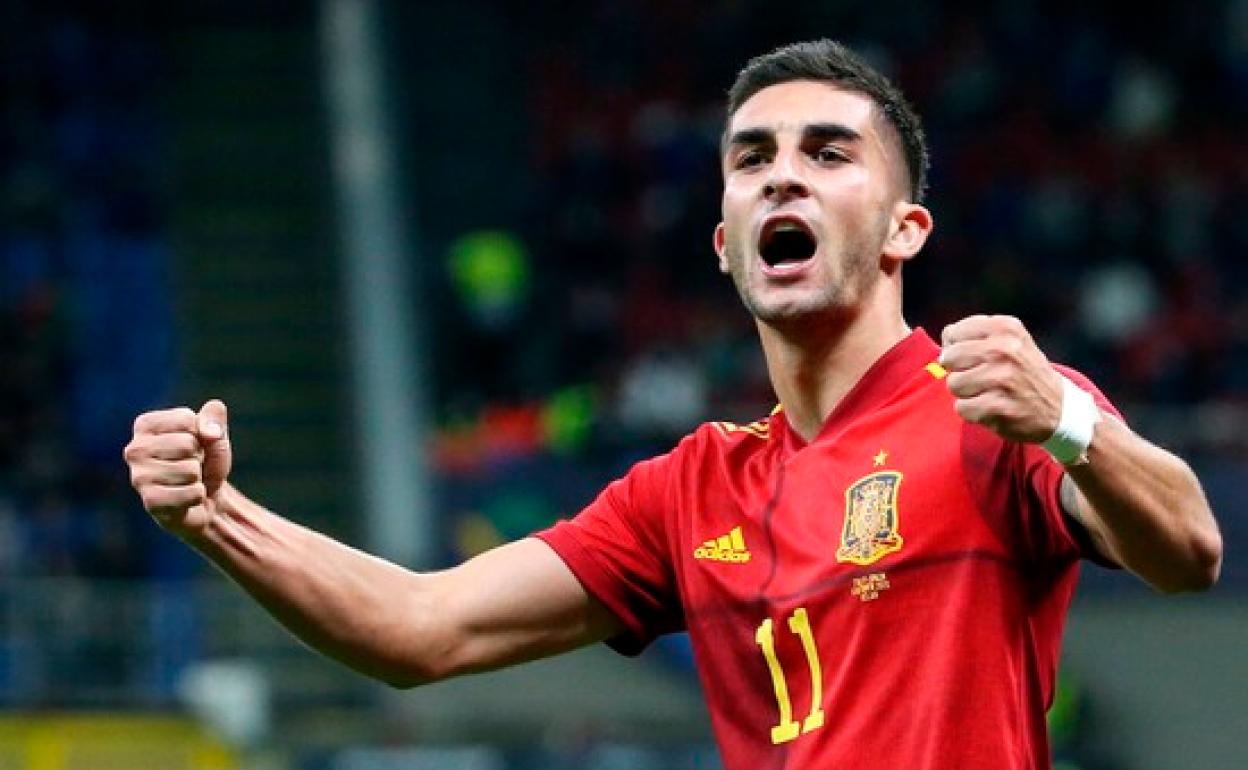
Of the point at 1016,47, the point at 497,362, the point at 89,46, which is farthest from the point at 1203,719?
the point at 89,46

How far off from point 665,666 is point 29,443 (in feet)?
12.4

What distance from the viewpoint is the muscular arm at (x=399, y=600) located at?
4.52 m

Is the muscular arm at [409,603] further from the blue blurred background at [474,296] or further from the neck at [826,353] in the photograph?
the blue blurred background at [474,296]

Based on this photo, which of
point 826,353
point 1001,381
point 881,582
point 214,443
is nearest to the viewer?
point 1001,381

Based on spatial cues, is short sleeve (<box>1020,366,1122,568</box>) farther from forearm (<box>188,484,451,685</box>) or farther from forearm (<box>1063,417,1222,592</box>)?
forearm (<box>188,484,451,685</box>)

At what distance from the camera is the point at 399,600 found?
15.3ft

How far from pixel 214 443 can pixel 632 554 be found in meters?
0.82

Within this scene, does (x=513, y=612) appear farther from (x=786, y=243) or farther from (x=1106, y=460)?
(x=1106, y=460)

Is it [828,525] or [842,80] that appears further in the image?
[842,80]

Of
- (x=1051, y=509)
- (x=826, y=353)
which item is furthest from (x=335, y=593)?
(x=1051, y=509)

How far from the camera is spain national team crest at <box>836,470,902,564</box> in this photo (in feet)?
13.6

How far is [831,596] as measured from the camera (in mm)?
4188

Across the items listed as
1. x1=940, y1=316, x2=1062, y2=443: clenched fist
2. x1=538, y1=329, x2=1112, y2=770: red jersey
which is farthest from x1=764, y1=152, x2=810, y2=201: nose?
x1=940, y1=316, x2=1062, y2=443: clenched fist

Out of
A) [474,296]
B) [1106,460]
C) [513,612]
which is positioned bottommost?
[513,612]
